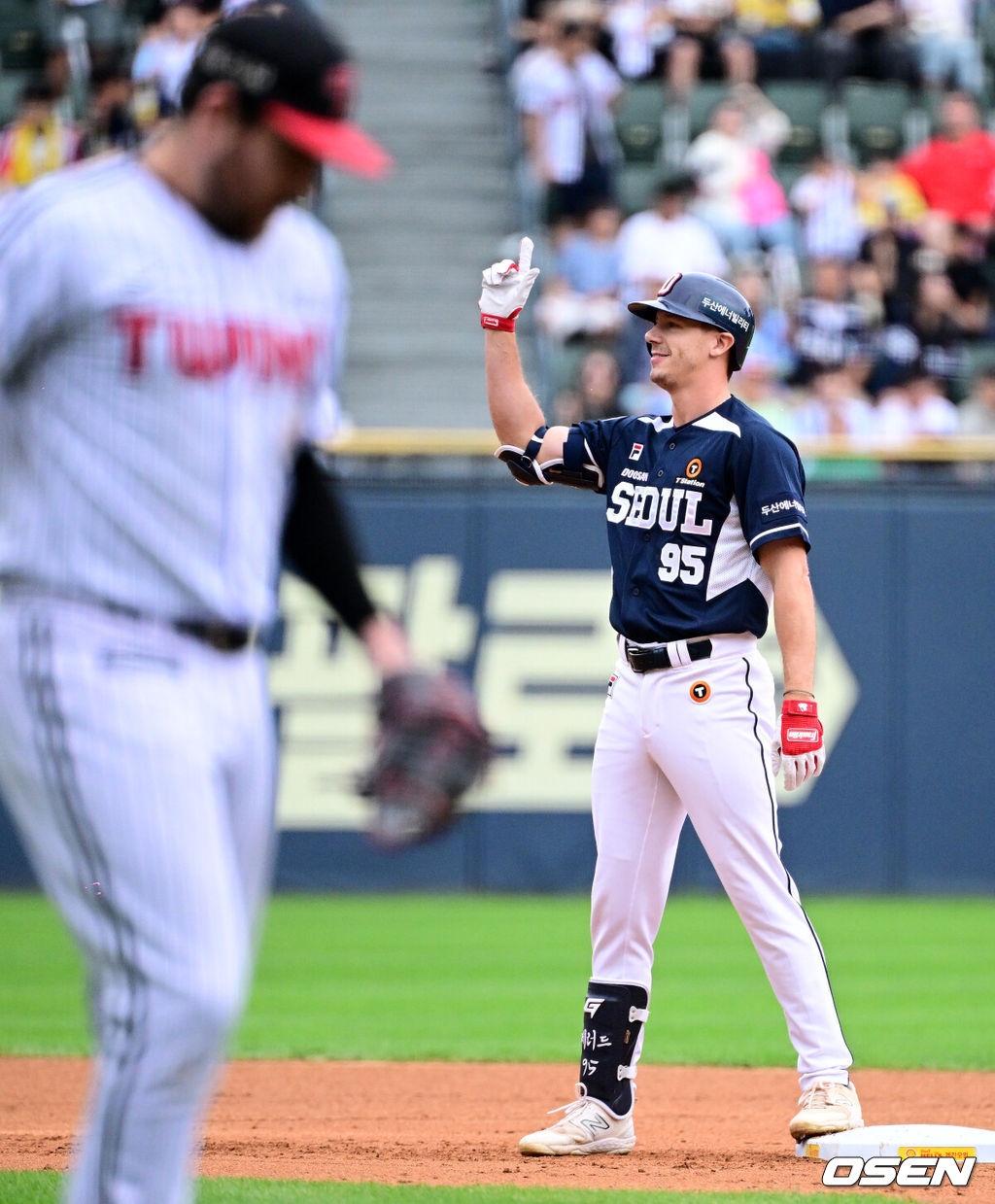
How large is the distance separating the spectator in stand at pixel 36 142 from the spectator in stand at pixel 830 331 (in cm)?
519

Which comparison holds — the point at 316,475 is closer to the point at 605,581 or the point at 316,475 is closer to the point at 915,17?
the point at 605,581

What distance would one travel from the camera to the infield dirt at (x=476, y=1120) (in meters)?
4.73

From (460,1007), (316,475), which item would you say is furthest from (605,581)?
(316,475)

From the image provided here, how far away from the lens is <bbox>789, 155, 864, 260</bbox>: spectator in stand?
14586 mm

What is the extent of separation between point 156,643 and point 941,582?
382 inches

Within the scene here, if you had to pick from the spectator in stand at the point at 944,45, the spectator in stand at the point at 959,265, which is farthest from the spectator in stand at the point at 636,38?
the spectator in stand at the point at 959,265

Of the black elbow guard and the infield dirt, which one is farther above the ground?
the black elbow guard

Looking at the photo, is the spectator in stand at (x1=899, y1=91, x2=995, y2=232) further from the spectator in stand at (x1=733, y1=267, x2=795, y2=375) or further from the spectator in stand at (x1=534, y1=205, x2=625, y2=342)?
the spectator in stand at (x1=534, y1=205, x2=625, y2=342)

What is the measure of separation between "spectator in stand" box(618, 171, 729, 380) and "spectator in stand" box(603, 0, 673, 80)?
2.41 metres

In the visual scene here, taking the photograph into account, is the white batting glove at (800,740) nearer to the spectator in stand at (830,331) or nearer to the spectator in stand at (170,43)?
the spectator in stand at (830,331)

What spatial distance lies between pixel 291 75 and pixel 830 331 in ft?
35.7

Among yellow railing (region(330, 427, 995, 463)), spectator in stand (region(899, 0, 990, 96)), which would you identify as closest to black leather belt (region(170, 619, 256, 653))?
yellow railing (region(330, 427, 995, 463))

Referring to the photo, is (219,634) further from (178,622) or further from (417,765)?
(417,765)

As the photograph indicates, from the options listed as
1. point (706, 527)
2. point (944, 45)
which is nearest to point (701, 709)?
point (706, 527)
